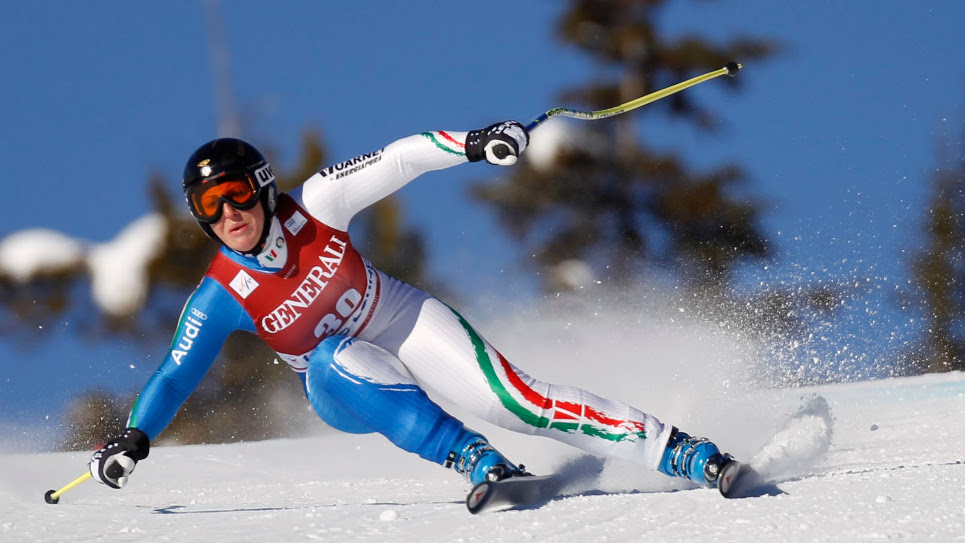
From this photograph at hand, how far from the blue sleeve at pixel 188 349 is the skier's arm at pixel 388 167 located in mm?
468

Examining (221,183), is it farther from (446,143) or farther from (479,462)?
(479,462)

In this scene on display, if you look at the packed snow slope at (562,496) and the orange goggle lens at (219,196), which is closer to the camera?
the packed snow slope at (562,496)

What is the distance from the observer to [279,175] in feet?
57.0

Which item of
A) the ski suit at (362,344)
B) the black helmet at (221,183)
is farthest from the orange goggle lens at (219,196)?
the ski suit at (362,344)

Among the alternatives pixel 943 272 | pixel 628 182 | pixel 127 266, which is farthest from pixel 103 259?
pixel 943 272

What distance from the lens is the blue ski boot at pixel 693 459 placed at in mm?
3488

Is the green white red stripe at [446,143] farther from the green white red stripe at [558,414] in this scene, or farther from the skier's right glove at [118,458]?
the skier's right glove at [118,458]

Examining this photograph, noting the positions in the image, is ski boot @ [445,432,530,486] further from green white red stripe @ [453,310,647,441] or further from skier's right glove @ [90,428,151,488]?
skier's right glove @ [90,428,151,488]

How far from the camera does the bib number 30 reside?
3.92 m

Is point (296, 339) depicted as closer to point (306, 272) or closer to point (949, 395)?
point (306, 272)

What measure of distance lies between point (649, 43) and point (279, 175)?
21.6ft

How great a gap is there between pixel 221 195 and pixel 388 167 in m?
0.60

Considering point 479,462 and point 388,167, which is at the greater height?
point 388,167

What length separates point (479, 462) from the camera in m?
3.61
